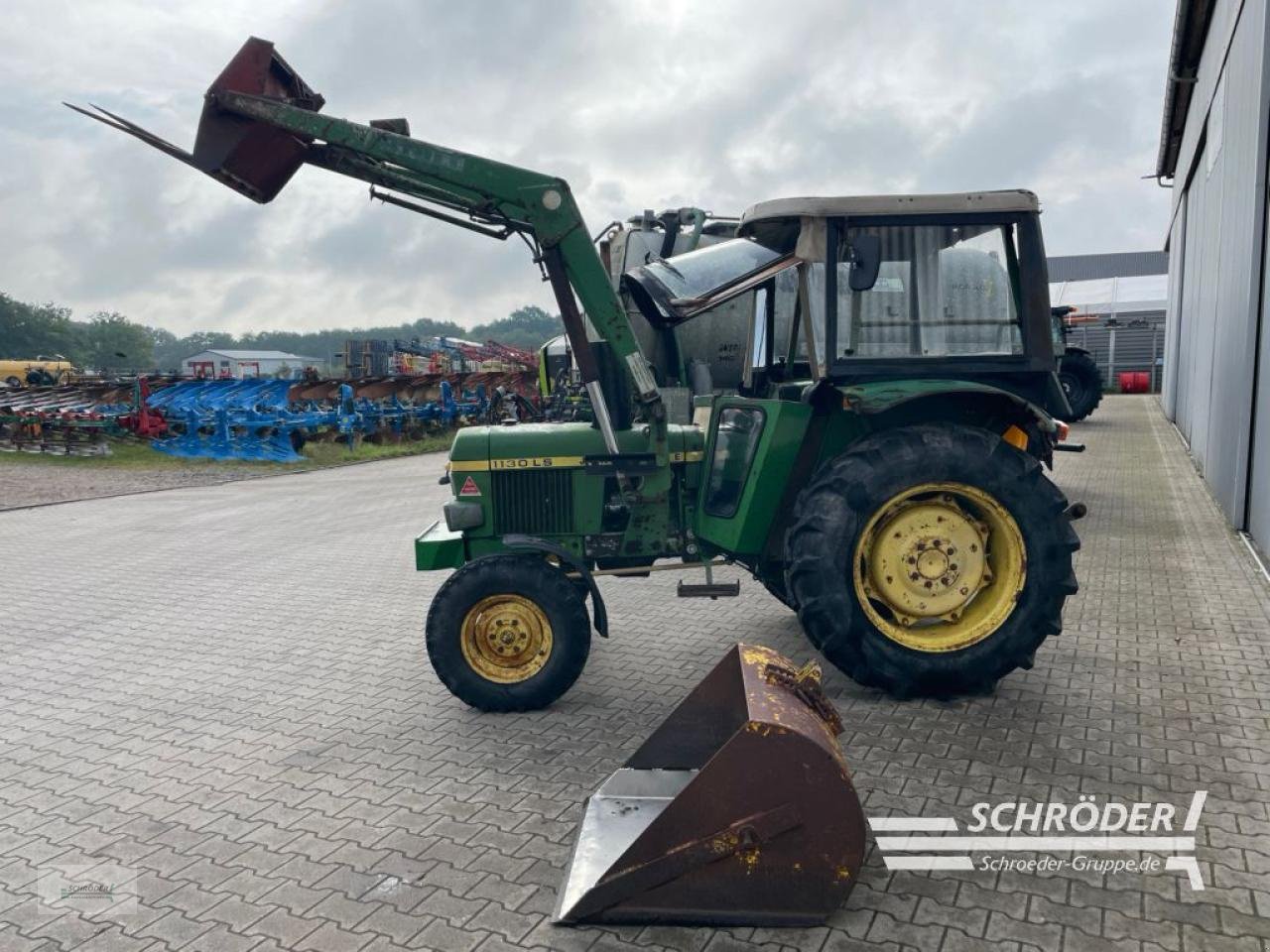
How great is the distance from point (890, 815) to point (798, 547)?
1324mm

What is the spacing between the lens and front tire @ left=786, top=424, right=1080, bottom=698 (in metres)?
4.30

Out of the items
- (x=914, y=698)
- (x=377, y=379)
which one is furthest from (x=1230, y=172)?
(x=377, y=379)

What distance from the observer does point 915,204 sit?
14.9 ft

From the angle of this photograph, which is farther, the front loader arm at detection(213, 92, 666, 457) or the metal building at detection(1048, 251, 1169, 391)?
the metal building at detection(1048, 251, 1169, 391)

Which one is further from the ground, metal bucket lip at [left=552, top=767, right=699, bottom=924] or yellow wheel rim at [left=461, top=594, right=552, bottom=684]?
yellow wheel rim at [left=461, top=594, right=552, bottom=684]

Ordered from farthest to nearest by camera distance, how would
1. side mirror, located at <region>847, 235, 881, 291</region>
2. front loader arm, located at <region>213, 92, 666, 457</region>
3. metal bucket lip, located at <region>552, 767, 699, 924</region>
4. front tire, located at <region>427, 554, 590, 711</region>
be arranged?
front loader arm, located at <region>213, 92, 666, 457</region>, front tire, located at <region>427, 554, 590, 711</region>, side mirror, located at <region>847, 235, 881, 291</region>, metal bucket lip, located at <region>552, 767, 699, 924</region>

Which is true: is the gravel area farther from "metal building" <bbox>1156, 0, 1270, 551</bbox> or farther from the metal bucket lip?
"metal building" <bbox>1156, 0, 1270, 551</bbox>

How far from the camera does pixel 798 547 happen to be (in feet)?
14.2

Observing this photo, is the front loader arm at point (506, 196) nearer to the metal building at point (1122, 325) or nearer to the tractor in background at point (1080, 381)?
the tractor in background at point (1080, 381)

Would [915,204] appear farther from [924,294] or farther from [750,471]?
[750,471]

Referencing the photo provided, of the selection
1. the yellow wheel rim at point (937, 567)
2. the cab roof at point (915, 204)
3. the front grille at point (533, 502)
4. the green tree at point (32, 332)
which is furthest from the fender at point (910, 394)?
the green tree at point (32, 332)

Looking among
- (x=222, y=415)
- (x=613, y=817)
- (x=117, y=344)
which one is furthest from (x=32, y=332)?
(x=613, y=817)

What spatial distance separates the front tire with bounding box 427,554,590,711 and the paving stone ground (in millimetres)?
139

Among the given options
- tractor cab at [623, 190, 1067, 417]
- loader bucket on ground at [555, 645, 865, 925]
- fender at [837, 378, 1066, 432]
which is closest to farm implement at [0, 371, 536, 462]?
tractor cab at [623, 190, 1067, 417]
